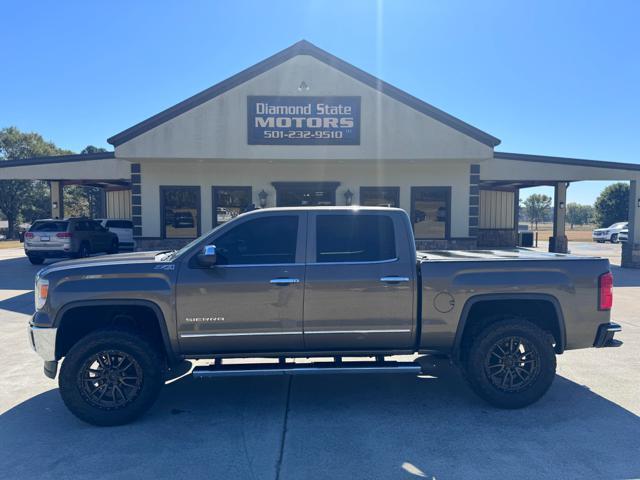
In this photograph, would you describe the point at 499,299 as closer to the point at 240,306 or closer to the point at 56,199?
the point at 240,306

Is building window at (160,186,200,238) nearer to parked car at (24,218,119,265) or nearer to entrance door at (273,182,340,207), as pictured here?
entrance door at (273,182,340,207)

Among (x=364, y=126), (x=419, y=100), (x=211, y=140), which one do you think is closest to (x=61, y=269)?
(x=211, y=140)

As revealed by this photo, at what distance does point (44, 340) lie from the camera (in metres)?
4.02

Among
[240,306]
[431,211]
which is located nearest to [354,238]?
[240,306]

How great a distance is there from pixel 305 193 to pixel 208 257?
1160cm

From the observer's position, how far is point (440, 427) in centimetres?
396

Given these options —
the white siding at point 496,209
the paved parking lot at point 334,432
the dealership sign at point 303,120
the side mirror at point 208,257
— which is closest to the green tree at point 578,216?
the white siding at point 496,209

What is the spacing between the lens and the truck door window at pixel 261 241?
429 cm

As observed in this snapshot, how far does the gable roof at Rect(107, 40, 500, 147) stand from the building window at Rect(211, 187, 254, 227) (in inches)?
114

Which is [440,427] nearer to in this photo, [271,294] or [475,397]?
[475,397]

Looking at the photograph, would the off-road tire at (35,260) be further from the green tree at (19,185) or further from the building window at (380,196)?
the green tree at (19,185)

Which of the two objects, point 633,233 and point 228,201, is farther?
point 633,233

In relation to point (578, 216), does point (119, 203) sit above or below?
below

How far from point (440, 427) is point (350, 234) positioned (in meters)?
1.96
